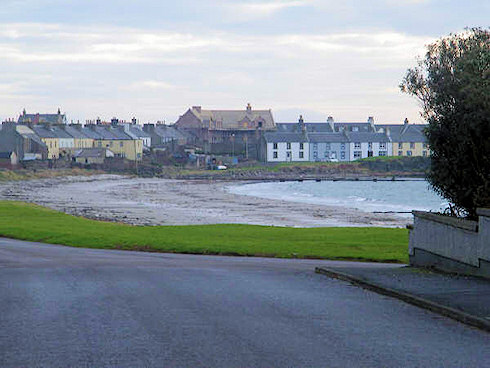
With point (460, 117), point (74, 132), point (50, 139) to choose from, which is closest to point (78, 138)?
point (74, 132)

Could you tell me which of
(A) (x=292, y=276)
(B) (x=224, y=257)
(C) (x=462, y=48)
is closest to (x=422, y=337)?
(A) (x=292, y=276)

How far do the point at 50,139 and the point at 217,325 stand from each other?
581 feet

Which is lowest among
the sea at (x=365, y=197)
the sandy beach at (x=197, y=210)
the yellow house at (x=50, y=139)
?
the sea at (x=365, y=197)

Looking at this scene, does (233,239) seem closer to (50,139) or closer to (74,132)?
(50,139)

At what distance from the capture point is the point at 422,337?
39.8 feet

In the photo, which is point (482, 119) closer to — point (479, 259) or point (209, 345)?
point (479, 259)

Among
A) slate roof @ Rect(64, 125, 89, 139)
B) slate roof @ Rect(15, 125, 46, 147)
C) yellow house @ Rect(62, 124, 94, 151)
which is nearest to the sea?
slate roof @ Rect(15, 125, 46, 147)

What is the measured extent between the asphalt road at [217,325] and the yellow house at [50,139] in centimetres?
16591

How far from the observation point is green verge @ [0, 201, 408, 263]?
33.1 metres

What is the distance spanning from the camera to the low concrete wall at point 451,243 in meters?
18.9

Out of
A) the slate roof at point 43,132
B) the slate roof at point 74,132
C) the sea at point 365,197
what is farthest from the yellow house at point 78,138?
the sea at point 365,197

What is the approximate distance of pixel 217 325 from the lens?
12.9 metres

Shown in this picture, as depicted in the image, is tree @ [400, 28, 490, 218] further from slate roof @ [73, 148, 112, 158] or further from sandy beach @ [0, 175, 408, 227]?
slate roof @ [73, 148, 112, 158]

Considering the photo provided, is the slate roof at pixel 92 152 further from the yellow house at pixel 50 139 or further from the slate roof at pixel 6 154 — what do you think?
the slate roof at pixel 6 154
